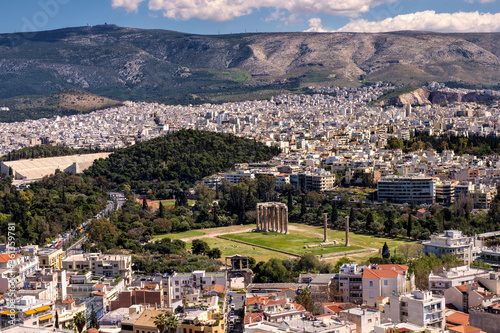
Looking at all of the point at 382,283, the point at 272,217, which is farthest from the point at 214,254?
the point at 382,283

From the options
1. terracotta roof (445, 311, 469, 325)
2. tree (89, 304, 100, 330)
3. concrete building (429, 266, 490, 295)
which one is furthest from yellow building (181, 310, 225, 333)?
concrete building (429, 266, 490, 295)

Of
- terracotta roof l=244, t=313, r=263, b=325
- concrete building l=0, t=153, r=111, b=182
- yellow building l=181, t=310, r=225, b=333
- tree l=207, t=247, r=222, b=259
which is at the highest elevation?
concrete building l=0, t=153, r=111, b=182

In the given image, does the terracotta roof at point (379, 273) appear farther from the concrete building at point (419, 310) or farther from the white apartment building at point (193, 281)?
the white apartment building at point (193, 281)

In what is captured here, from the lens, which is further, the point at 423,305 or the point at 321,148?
the point at 321,148

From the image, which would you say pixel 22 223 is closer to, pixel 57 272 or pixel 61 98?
pixel 57 272

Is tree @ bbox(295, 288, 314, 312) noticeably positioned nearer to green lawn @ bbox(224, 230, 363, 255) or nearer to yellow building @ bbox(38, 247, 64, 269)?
yellow building @ bbox(38, 247, 64, 269)

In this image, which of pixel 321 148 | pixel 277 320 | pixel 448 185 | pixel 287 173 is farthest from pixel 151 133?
pixel 277 320
